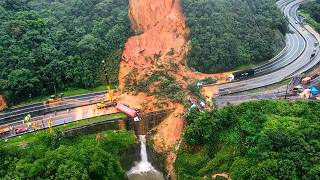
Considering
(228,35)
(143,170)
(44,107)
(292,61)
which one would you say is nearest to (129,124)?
(143,170)

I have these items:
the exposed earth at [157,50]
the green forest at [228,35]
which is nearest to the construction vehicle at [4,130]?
the exposed earth at [157,50]

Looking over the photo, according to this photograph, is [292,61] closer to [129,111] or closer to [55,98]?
[129,111]

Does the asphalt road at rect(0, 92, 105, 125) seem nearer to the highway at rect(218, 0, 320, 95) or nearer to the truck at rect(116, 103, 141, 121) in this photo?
the truck at rect(116, 103, 141, 121)

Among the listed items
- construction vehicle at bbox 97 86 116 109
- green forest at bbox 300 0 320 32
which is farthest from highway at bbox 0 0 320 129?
green forest at bbox 300 0 320 32

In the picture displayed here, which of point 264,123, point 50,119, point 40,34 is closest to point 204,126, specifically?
point 264,123

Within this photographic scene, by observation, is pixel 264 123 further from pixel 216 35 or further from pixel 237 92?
pixel 216 35

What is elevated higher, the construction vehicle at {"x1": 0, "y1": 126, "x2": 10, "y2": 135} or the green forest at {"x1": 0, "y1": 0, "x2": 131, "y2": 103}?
the green forest at {"x1": 0, "y1": 0, "x2": 131, "y2": 103}
